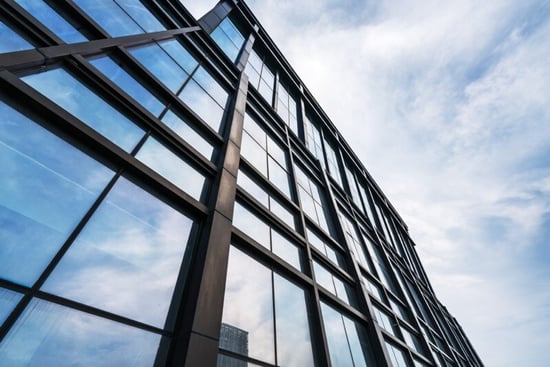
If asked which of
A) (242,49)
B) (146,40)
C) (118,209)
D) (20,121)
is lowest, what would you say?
(118,209)

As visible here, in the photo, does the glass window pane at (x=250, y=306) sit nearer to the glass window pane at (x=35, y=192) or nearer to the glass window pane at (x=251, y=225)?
the glass window pane at (x=251, y=225)

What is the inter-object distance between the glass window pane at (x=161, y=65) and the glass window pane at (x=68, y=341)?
7836 mm

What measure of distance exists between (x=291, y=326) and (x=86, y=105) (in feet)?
27.4

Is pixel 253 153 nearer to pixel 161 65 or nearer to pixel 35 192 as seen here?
pixel 161 65

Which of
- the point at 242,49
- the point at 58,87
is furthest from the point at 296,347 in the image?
the point at 242,49

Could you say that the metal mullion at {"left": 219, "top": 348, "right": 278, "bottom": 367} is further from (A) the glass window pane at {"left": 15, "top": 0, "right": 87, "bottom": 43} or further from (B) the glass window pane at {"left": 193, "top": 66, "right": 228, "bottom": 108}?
(B) the glass window pane at {"left": 193, "top": 66, "right": 228, "bottom": 108}

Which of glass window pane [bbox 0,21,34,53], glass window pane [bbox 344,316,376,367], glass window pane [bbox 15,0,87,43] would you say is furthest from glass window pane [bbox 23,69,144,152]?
glass window pane [bbox 344,316,376,367]

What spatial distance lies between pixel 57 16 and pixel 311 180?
49.0 ft

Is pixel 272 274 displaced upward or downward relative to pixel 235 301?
upward

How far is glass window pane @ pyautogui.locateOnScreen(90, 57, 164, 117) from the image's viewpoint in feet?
23.8

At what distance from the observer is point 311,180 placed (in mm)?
18328

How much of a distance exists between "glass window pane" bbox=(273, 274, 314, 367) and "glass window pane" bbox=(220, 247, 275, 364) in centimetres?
38

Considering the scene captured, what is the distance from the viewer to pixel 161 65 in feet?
31.3

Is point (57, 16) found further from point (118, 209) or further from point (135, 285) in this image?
point (135, 285)
